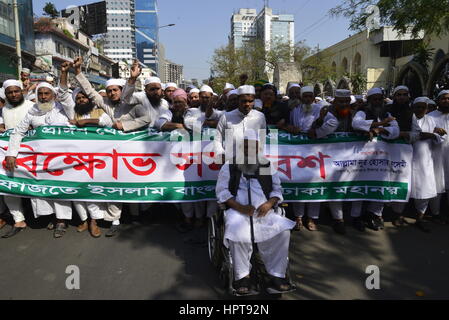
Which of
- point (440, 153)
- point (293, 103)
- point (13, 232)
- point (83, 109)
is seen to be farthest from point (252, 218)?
point (13, 232)

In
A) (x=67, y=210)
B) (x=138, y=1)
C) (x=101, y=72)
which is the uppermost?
(x=138, y=1)

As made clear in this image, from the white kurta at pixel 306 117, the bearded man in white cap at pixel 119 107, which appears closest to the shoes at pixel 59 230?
the bearded man in white cap at pixel 119 107

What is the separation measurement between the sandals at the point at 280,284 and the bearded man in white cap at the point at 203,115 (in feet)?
7.88

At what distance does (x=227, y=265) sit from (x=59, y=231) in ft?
8.66

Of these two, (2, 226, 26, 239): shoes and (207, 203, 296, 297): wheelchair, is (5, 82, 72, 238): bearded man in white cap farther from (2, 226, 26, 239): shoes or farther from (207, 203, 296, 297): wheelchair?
(207, 203, 296, 297): wheelchair

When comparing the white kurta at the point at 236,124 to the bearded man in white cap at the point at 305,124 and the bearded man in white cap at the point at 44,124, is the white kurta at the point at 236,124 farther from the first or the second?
the bearded man in white cap at the point at 44,124

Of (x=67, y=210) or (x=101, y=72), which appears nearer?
(x=67, y=210)

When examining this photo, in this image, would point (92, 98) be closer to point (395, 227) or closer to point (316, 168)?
point (316, 168)

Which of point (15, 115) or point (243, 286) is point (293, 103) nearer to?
point (243, 286)

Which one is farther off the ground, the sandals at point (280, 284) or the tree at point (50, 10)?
Answer: the tree at point (50, 10)

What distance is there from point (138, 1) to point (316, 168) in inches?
7790

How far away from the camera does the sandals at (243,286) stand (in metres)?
3.22

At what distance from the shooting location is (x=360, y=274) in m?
3.81
